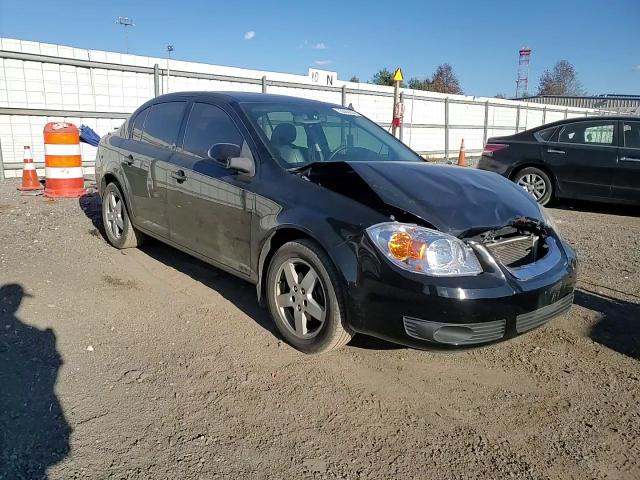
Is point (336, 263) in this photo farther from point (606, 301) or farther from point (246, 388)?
point (606, 301)

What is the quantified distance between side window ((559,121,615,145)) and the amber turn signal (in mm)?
6597

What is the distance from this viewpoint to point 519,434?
101 inches

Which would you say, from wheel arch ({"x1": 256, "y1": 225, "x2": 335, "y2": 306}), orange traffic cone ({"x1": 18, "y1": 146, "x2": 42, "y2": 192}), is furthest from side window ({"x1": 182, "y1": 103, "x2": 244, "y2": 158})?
orange traffic cone ({"x1": 18, "y1": 146, "x2": 42, "y2": 192})

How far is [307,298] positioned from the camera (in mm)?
3244

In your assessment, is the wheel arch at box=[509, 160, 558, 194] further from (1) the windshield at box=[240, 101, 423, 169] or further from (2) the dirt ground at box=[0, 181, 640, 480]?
(1) the windshield at box=[240, 101, 423, 169]

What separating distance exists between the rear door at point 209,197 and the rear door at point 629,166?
21.0 feet

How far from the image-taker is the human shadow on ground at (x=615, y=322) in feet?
11.6

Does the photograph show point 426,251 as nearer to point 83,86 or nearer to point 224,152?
point 224,152

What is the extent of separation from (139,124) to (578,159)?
21.5ft

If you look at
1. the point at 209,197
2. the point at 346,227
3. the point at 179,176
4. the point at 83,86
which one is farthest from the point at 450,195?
the point at 83,86

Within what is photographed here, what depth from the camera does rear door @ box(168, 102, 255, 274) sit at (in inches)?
147

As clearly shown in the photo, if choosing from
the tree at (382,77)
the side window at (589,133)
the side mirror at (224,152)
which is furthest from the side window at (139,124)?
the tree at (382,77)

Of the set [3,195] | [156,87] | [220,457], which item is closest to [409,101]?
[156,87]

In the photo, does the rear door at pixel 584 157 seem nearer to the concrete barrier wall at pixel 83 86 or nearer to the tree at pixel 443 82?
the concrete barrier wall at pixel 83 86
